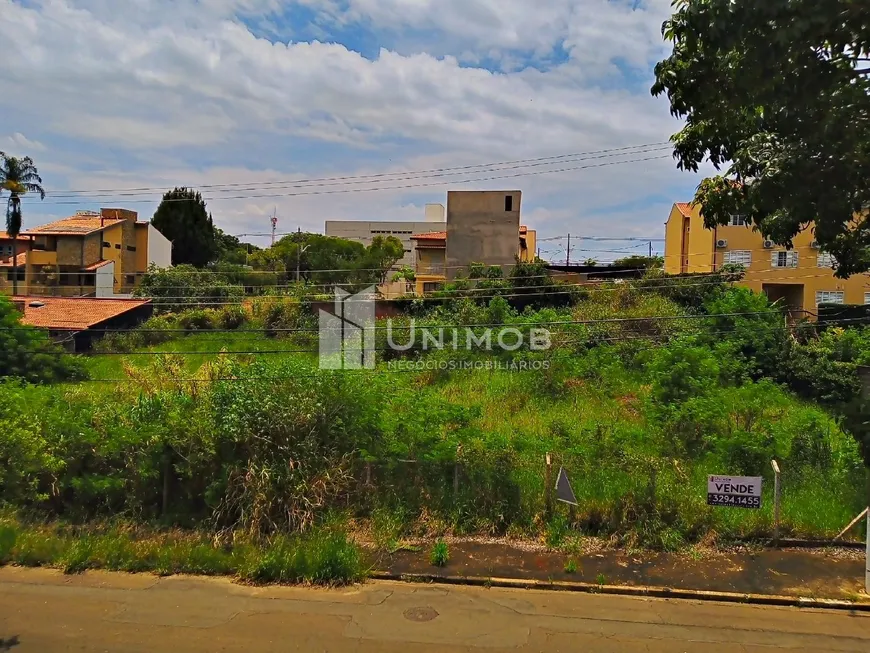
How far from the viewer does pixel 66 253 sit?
121ft

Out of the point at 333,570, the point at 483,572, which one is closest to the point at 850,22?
the point at 483,572

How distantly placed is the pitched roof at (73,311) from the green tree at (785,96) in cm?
2716

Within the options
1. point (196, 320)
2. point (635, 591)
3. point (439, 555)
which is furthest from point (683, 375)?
point (196, 320)

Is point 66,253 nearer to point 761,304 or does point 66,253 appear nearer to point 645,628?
point 761,304

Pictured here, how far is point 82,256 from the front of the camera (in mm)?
37000

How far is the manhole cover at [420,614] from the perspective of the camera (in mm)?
6152

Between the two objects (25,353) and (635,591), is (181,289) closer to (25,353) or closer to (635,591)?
(25,353)

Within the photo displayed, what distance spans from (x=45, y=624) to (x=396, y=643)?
341 cm

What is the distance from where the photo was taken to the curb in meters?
6.57

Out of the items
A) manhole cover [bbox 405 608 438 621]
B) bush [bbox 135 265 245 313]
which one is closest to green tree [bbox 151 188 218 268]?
bush [bbox 135 265 245 313]

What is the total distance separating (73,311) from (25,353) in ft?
33.9

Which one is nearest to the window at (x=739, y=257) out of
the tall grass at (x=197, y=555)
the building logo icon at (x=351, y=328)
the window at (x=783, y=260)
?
the window at (x=783, y=260)

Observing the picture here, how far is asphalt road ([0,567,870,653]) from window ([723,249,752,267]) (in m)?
27.0

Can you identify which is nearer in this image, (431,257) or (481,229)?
(481,229)
